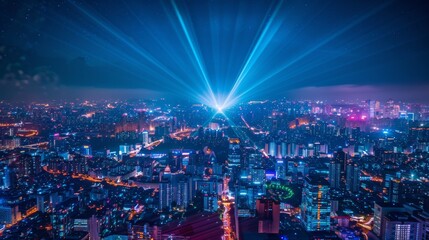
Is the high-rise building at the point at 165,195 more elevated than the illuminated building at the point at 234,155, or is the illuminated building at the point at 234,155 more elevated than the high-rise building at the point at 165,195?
the illuminated building at the point at 234,155

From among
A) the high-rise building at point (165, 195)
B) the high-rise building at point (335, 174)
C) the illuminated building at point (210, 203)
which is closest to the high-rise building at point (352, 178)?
the high-rise building at point (335, 174)

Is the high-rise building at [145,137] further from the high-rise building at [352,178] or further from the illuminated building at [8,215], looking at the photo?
the high-rise building at [352,178]

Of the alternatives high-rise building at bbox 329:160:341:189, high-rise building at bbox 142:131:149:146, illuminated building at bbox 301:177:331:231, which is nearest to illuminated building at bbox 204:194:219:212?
illuminated building at bbox 301:177:331:231

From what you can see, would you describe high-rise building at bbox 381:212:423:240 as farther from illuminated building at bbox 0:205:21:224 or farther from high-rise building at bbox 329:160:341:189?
illuminated building at bbox 0:205:21:224

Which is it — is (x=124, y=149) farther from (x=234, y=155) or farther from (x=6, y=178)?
(x=6, y=178)

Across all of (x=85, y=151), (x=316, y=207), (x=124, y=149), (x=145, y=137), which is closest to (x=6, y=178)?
(x=85, y=151)

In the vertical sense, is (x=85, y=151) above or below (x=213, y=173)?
above
